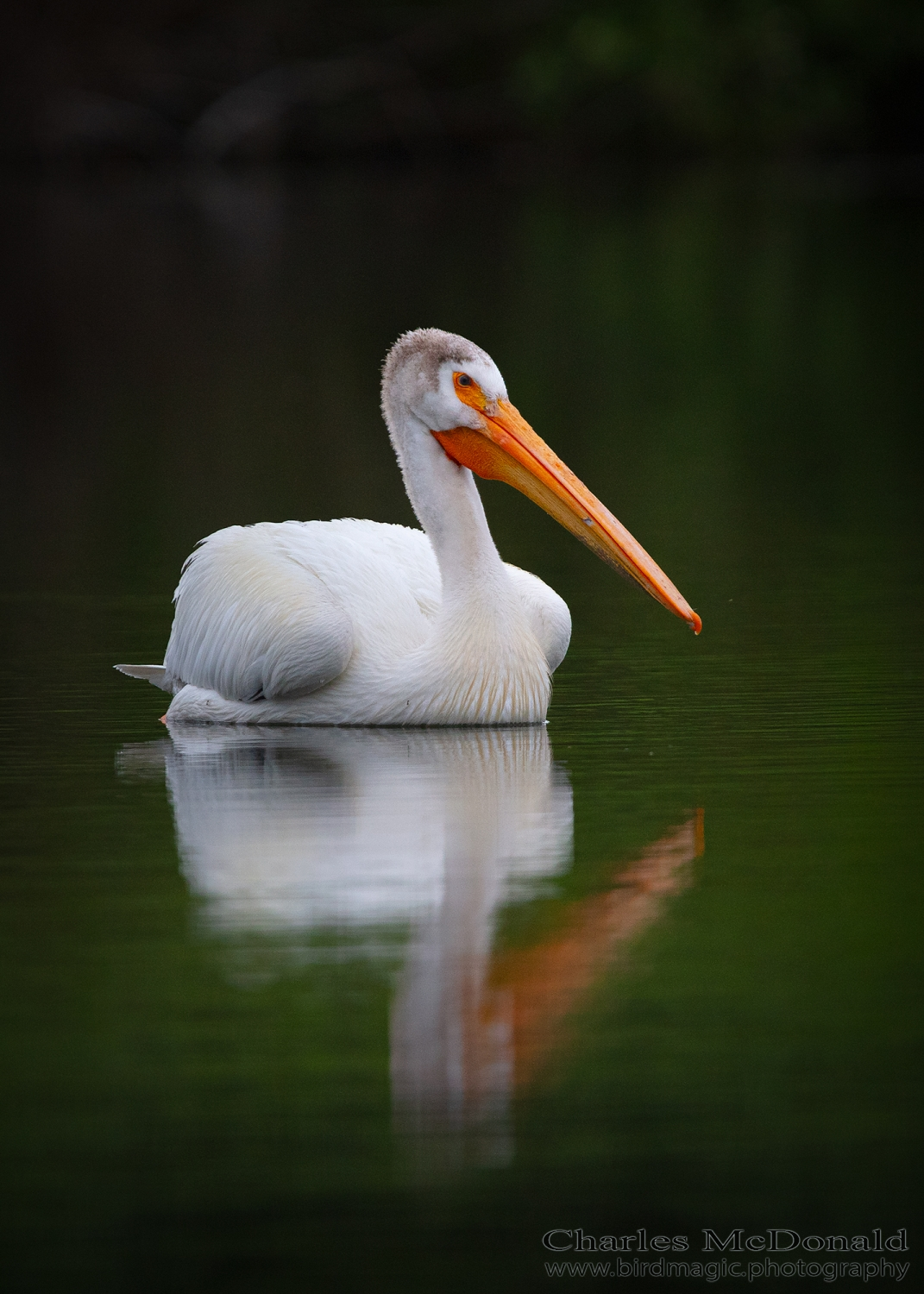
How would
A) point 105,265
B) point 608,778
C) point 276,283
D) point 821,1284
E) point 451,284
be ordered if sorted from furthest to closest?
point 105,265, point 276,283, point 451,284, point 608,778, point 821,1284

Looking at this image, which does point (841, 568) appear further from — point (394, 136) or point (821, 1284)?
point (394, 136)

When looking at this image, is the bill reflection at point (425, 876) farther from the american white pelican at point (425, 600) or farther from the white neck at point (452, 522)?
the white neck at point (452, 522)

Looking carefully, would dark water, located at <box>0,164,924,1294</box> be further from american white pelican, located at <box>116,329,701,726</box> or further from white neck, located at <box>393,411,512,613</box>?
white neck, located at <box>393,411,512,613</box>

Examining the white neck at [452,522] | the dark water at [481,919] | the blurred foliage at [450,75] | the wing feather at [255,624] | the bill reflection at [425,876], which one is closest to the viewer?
the dark water at [481,919]

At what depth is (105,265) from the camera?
71.8 feet

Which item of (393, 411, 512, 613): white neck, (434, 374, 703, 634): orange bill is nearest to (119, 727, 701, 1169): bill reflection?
(393, 411, 512, 613): white neck

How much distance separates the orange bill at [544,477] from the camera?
5516 mm

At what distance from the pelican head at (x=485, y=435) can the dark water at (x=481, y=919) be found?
1.44 feet

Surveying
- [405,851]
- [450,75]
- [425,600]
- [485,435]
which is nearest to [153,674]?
[425,600]

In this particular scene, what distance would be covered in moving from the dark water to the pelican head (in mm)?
438

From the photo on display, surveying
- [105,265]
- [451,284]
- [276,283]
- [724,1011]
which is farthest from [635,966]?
[105,265]

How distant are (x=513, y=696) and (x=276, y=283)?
15.5 meters

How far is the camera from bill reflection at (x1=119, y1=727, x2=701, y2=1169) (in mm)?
3213

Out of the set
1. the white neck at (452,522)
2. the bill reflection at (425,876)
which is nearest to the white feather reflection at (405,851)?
the bill reflection at (425,876)
